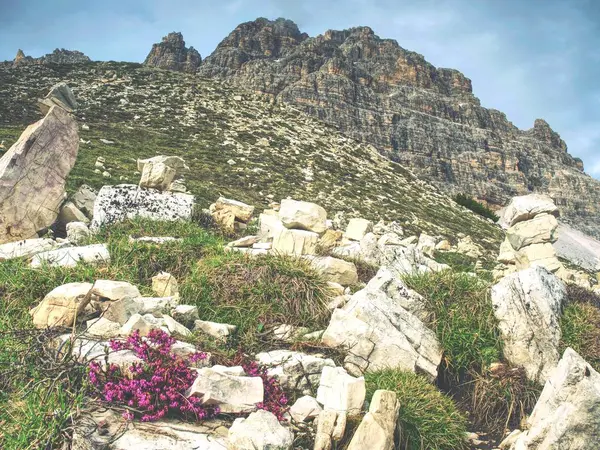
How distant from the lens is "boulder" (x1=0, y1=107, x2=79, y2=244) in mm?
9656

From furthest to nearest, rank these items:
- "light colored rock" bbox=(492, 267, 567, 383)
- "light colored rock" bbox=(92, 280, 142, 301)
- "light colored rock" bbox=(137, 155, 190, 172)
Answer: "light colored rock" bbox=(137, 155, 190, 172) → "light colored rock" bbox=(492, 267, 567, 383) → "light colored rock" bbox=(92, 280, 142, 301)

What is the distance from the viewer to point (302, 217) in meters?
10.8

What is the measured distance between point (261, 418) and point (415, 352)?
3.17 meters

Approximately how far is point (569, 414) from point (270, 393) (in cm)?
318

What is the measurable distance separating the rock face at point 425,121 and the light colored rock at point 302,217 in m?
118

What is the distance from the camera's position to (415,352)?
684 centimetres

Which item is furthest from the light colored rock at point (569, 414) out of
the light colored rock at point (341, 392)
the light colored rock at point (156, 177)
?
the light colored rock at point (156, 177)

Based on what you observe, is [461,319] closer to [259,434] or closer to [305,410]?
[305,410]


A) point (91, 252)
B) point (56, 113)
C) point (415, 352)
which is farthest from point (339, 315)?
point (56, 113)

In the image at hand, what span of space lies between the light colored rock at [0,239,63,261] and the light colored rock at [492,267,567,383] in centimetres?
812

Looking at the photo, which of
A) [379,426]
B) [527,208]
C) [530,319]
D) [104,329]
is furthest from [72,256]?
[527,208]

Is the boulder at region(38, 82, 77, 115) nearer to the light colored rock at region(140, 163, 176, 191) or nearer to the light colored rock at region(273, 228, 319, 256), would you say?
the light colored rock at region(140, 163, 176, 191)

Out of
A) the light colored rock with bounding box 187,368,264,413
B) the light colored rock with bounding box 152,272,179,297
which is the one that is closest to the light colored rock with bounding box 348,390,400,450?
the light colored rock with bounding box 187,368,264,413

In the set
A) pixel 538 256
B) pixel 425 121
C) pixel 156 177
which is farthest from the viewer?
pixel 425 121
